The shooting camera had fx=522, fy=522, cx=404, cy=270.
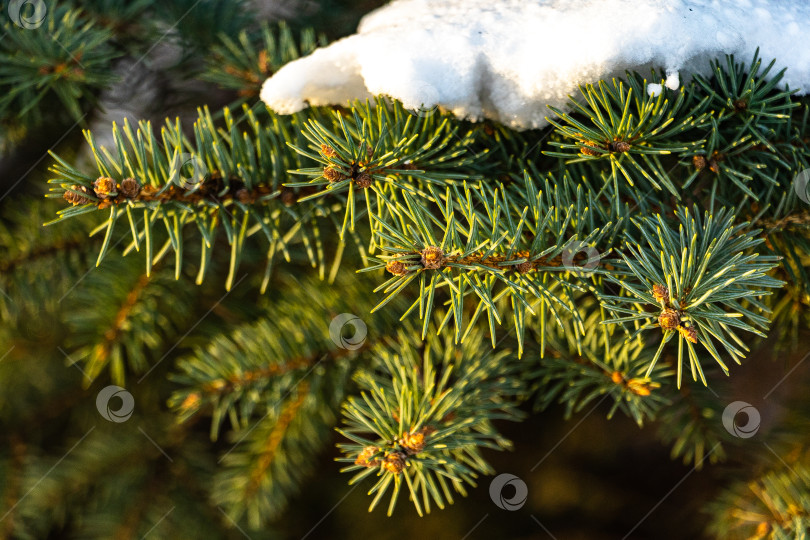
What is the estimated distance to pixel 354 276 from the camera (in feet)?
1.73

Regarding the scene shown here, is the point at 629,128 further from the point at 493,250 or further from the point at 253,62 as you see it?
the point at 253,62

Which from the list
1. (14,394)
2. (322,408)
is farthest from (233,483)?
(14,394)

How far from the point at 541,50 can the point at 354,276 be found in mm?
271

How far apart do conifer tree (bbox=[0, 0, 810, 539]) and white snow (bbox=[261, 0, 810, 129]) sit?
0.02 metres

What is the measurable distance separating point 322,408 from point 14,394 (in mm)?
446

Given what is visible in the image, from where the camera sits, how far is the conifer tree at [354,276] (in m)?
0.34

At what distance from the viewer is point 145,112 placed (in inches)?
26.0

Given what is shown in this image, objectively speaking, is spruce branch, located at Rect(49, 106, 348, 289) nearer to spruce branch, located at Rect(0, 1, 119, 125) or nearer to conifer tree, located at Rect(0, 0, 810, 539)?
conifer tree, located at Rect(0, 0, 810, 539)

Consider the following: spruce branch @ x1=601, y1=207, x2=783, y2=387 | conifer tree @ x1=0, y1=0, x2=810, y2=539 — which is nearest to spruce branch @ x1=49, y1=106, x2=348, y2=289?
conifer tree @ x1=0, y1=0, x2=810, y2=539

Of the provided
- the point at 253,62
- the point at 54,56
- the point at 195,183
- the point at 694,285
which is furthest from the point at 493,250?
the point at 54,56

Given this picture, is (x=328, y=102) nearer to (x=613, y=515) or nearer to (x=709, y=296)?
(x=709, y=296)

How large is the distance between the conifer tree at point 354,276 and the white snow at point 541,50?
2cm

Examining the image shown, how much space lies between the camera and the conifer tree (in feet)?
1.10

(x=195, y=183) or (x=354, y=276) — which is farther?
(x=354, y=276)
